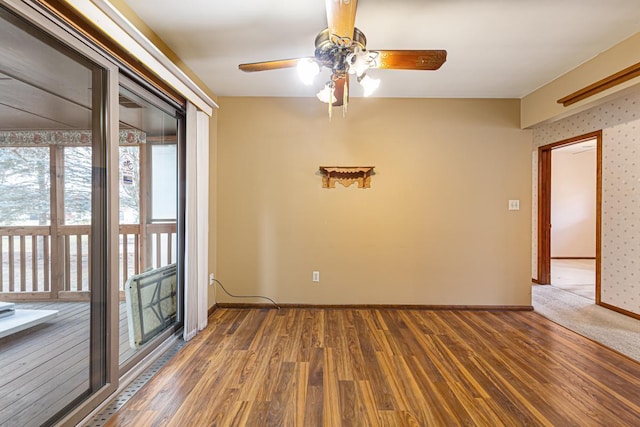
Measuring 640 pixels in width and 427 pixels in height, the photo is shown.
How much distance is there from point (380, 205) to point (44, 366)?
120 inches

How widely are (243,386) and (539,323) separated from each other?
3031mm

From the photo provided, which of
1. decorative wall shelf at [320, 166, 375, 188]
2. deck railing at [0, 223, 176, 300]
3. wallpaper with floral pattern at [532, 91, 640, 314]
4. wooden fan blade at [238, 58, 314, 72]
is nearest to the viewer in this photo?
deck railing at [0, 223, 176, 300]

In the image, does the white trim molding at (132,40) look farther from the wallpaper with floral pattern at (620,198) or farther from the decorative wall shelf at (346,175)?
the wallpaper with floral pattern at (620,198)

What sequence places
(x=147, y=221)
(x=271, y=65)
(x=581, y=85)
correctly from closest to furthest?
(x=271, y=65) → (x=147, y=221) → (x=581, y=85)

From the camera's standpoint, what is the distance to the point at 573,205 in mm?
6469

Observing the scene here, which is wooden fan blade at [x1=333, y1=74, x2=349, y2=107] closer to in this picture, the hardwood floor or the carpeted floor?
the hardwood floor

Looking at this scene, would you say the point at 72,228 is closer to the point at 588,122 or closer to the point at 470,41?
the point at 470,41

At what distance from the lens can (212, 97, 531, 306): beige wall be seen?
135 inches

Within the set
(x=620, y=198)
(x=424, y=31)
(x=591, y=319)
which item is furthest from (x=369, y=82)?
(x=620, y=198)

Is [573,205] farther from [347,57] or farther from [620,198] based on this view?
[347,57]

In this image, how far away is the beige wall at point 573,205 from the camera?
640 centimetres

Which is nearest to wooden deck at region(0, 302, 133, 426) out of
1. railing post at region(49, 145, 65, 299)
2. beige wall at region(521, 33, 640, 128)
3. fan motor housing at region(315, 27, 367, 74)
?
railing post at region(49, 145, 65, 299)

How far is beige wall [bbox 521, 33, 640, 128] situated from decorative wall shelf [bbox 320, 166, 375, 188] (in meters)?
1.91

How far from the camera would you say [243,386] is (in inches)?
76.9
